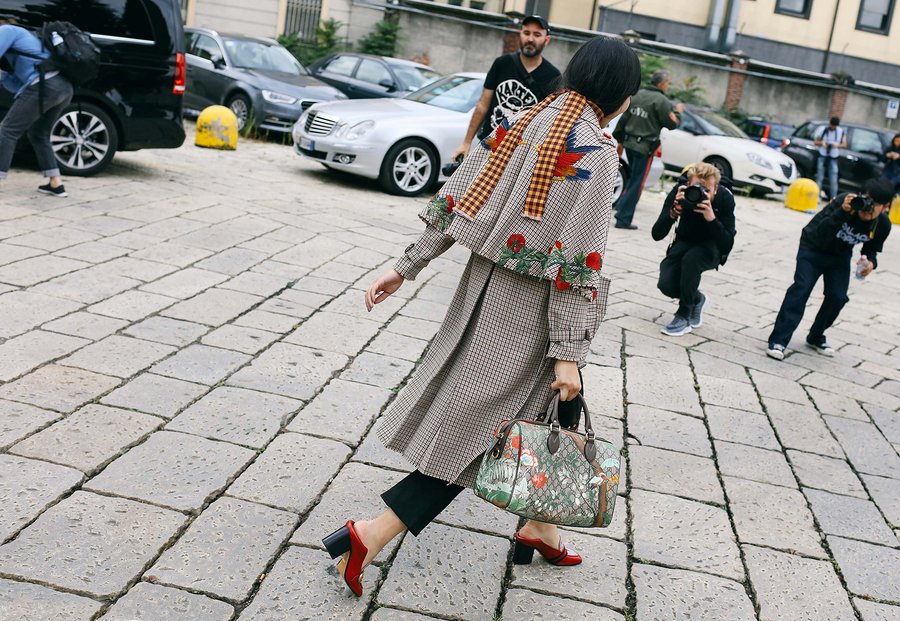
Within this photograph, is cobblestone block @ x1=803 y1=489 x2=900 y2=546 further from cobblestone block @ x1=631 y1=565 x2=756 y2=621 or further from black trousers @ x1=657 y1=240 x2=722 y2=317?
black trousers @ x1=657 y1=240 x2=722 y2=317

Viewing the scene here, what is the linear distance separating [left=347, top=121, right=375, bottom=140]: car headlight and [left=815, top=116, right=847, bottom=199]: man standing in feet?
39.6

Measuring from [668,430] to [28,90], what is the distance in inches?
232

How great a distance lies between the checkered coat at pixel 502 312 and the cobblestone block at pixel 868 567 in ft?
4.95

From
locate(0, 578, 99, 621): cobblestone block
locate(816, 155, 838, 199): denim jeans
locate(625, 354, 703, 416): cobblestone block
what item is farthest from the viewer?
locate(816, 155, 838, 199): denim jeans

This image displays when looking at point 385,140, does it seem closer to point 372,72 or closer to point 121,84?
point 121,84

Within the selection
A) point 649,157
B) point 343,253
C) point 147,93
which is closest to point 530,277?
point 343,253

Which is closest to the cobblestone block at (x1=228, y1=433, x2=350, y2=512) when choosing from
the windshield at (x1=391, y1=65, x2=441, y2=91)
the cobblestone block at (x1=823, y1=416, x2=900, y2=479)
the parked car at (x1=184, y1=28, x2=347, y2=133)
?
the cobblestone block at (x1=823, y1=416, x2=900, y2=479)

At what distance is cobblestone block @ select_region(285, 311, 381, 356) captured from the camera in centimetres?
537

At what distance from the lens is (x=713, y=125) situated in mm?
18219

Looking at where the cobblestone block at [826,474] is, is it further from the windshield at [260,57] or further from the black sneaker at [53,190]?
the windshield at [260,57]

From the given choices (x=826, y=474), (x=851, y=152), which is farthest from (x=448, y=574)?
(x=851, y=152)

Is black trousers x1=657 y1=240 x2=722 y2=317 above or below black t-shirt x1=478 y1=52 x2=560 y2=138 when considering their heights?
below

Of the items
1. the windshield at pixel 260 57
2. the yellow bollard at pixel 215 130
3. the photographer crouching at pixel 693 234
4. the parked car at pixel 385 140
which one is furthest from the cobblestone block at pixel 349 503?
the windshield at pixel 260 57

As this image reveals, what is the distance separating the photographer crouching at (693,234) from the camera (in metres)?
6.37
